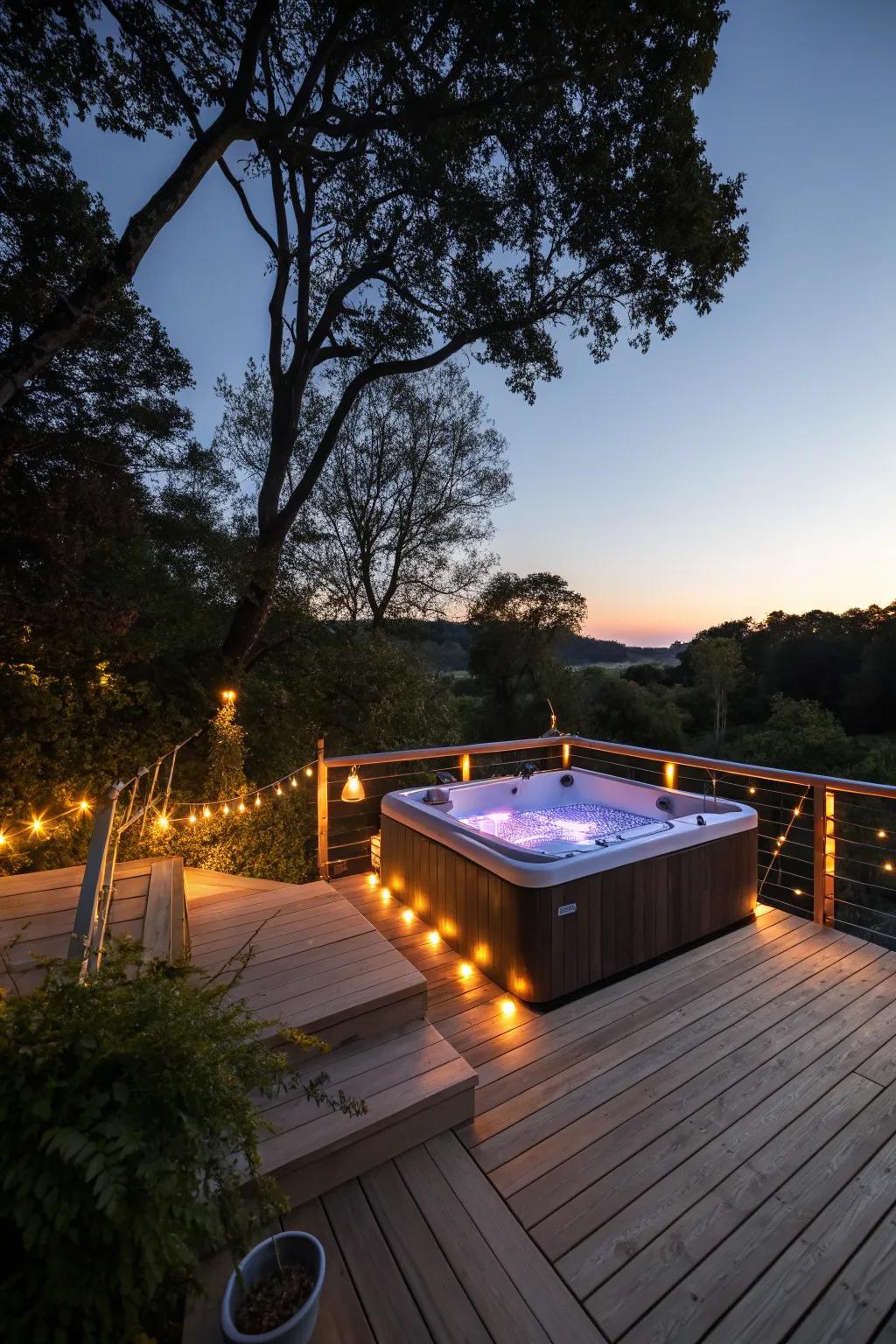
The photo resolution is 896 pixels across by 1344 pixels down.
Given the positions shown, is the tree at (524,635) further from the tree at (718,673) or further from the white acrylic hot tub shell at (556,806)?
the white acrylic hot tub shell at (556,806)

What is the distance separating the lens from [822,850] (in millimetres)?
2982

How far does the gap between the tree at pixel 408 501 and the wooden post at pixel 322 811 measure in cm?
399

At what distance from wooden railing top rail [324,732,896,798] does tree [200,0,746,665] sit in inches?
86.3

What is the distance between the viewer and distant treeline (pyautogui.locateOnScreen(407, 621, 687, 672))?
8.30 metres

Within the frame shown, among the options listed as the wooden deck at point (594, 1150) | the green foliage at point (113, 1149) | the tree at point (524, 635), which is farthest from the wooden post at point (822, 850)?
the tree at point (524, 635)

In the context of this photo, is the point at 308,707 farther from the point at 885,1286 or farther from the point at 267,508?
the point at 885,1286

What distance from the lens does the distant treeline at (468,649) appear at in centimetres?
830

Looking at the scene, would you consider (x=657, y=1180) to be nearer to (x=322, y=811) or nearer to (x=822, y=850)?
(x=822, y=850)

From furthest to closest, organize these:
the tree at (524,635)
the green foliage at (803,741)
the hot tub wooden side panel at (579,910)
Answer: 1. the green foliage at (803,741)
2. the tree at (524,635)
3. the hot tub wooden side panel at (579,910)

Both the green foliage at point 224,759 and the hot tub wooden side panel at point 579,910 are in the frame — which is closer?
the hot tub wooden side panel at point 579,910

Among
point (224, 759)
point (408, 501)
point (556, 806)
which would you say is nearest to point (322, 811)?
point (224, 759)

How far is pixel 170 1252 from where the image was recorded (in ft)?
2.54

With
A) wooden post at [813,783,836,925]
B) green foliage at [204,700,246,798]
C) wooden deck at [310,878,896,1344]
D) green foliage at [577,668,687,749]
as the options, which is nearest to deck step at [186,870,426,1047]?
wooden deck at [310,878,896,1344]

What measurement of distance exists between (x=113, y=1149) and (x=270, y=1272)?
0.72 metres
